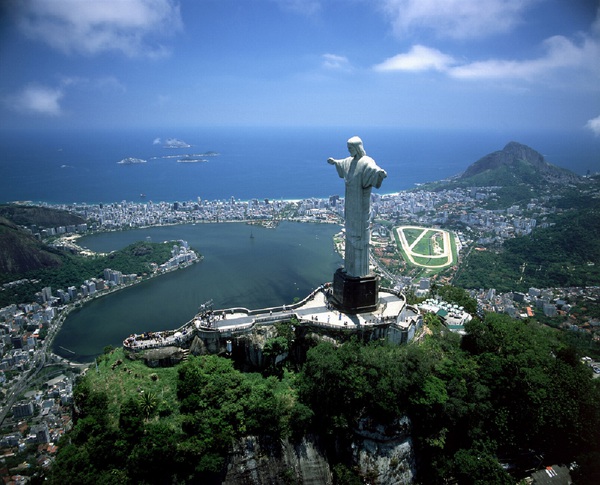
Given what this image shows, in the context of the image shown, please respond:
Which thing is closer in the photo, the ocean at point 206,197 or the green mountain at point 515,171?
the ocean at point 206,197

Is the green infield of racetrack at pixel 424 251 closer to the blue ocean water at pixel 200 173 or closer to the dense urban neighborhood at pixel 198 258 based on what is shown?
the dense urban neighborhood at pixel 198 258

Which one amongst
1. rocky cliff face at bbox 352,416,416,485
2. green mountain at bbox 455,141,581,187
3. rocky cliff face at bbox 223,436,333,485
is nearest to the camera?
rocky cliff face at bbox 223,436,333,485

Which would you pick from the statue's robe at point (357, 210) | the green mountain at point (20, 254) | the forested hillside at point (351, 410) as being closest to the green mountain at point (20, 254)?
the green mountain at point (20, 254)

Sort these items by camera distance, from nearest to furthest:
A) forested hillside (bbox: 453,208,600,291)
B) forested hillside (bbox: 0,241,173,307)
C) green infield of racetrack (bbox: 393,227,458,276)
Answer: forested hillside (bbox: 453,208,600,291) < forested hillside (bbox: 0,241,173,307) < green infield of racetrack (bbox: 393,227,458,276)

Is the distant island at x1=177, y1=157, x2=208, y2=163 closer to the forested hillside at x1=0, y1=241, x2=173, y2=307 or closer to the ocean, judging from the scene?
the ocean

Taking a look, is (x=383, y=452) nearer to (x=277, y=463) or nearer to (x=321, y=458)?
(x=321, y=458)

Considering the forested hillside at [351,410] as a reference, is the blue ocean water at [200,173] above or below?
above

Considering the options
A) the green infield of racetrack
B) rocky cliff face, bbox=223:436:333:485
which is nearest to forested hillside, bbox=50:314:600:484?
rocky cliff face, bbox=223:436:333:485
